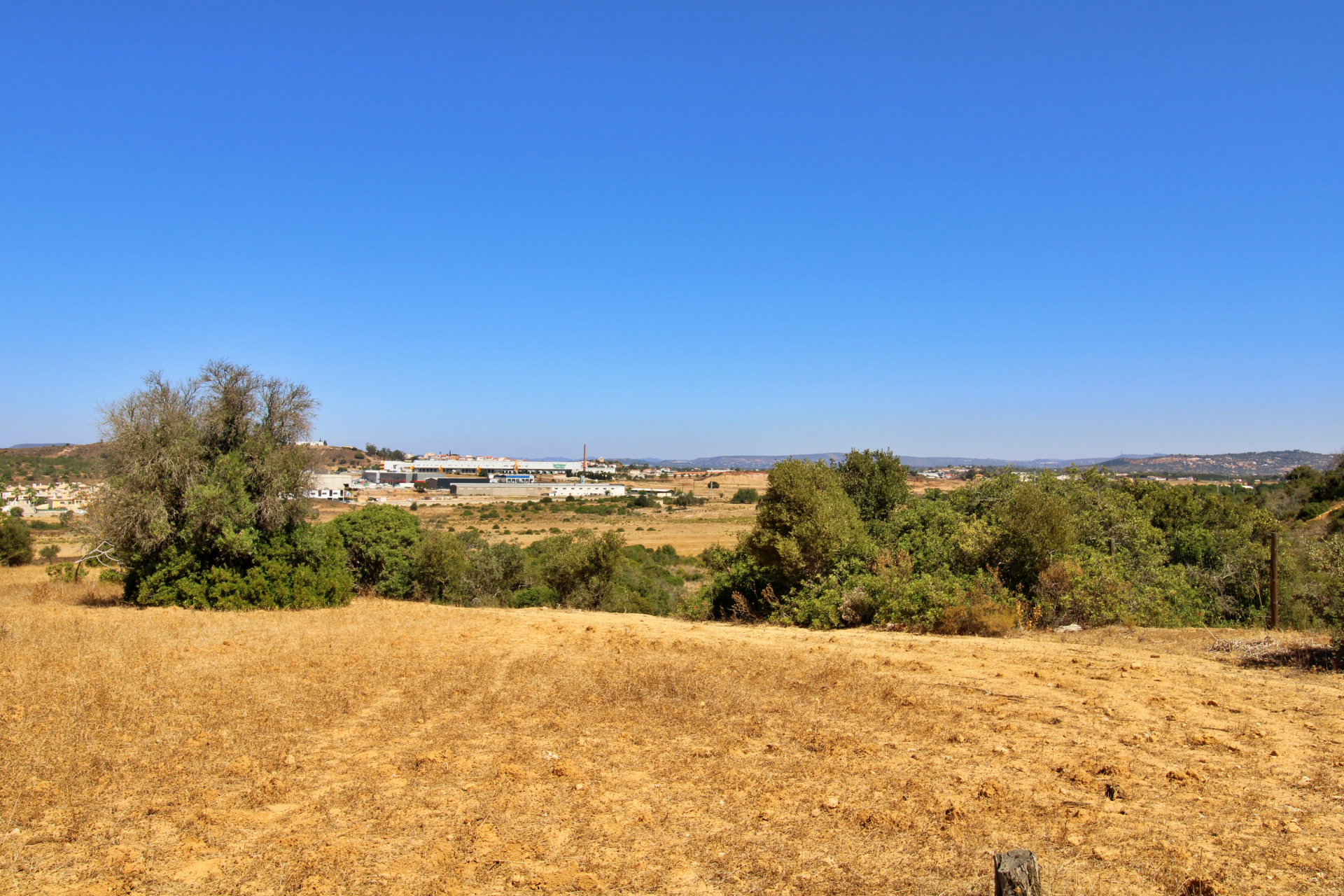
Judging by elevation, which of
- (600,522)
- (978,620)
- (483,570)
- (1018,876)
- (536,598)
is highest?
(1018,876)

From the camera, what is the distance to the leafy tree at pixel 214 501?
54.2 feet

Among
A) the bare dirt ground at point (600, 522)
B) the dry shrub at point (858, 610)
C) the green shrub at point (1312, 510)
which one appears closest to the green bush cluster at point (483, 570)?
the dry shrub at point (858, 610)

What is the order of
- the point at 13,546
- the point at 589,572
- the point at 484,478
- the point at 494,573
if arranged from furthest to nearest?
the point at 484,478 → the point at 13,546 → the point at 494,573 → the point at 589,572

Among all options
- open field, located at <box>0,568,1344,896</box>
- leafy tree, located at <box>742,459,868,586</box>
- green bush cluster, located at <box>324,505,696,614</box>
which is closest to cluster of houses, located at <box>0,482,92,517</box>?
green bush cluster, located at <box>324,505,696,614</box>

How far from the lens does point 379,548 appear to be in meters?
22.3

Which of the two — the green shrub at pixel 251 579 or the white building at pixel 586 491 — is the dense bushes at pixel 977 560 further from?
the white building at pixel 586 491

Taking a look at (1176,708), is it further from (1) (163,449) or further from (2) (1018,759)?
(1) (163,449)

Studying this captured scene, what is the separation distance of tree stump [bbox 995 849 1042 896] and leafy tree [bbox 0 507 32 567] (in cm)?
3429

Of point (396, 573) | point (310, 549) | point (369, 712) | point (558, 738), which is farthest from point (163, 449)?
point (558, 738)

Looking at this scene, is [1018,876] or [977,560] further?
[977,560]

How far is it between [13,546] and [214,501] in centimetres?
1843

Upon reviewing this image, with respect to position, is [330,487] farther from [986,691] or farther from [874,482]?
[986,691]

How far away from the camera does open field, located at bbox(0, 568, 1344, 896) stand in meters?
5.16

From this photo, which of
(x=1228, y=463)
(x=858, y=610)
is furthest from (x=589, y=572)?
(x=1228, y=463)
